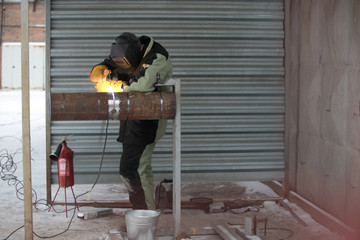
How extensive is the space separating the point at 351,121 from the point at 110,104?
2258mm

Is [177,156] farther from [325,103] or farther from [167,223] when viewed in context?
[325,103]

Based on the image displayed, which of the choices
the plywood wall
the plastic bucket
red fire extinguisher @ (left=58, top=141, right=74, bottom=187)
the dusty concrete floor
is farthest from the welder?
the plywood wall

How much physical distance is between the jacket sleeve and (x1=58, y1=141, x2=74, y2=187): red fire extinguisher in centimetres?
136

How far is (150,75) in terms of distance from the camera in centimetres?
414

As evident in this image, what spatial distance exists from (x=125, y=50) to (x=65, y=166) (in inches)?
66.1

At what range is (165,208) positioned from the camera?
5.22m

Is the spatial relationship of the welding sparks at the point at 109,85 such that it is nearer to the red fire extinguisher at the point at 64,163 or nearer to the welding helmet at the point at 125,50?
the welding helmet at the point at 125,50

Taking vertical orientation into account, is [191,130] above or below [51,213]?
above

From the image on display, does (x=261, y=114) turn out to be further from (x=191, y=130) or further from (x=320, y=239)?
(x=320, y=239)

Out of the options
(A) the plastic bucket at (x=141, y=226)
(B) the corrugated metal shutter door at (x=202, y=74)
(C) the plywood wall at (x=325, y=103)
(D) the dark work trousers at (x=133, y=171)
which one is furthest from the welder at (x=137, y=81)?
(C) the plywood wall at (x=325, y=103)

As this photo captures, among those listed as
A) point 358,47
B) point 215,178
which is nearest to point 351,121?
point 358,47

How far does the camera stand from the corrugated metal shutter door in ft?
18.1

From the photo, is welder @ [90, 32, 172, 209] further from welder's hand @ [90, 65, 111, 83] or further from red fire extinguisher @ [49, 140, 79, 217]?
red fire extinguisher @ [49, 140, 79, 217]

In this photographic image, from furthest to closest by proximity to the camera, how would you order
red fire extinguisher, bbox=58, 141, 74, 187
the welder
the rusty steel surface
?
red fire extinguisher, bbox=58, 141, 74, 187 → the welder → the rusty steel surface
